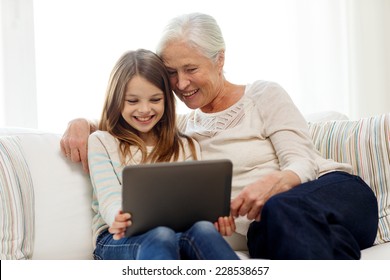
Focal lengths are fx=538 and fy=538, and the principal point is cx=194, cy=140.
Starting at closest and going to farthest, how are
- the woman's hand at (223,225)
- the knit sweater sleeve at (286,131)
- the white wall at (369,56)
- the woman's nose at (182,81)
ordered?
the woman's hand at (223,225), the knit sweater sleeve at (286,131), the woman's nose at (182,81), the white wall at (369,56)

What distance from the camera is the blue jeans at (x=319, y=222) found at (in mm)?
1121

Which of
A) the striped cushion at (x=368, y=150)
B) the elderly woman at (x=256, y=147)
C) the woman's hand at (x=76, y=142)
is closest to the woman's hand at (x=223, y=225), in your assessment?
the elderly woman at (x=256, y=147)

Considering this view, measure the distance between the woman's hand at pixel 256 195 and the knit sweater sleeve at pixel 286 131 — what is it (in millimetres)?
87

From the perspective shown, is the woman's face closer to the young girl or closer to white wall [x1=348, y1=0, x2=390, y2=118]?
the young girl

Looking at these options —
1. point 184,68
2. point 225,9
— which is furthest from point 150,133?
point 225,9

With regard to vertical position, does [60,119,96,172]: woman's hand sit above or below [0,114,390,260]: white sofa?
above

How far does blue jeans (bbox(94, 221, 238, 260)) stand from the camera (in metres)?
1.14

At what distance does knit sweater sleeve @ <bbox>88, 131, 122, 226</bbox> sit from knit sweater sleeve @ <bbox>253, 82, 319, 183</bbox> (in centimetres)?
46

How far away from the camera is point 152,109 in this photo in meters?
1.58

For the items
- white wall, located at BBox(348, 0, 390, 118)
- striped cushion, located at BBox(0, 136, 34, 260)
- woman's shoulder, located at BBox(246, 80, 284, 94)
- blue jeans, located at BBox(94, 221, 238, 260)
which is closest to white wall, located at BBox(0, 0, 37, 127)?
striped cushion, located at BBox(0, 136, 34, 260)

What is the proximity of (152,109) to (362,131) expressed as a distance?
2.33 feet

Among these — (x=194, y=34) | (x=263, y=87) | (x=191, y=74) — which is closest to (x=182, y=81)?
(x=191, y=74)

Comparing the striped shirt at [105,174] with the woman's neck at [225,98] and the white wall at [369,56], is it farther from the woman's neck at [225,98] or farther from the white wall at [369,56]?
the white wall at [369,56]
